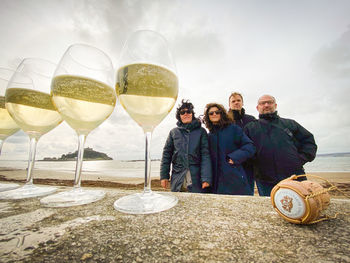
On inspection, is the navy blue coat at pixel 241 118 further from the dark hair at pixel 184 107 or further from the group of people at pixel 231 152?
the dark hair at pixel 184 107

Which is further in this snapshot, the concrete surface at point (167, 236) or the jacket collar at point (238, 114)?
the jacket collar at point (238, 114)

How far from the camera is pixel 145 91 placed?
0.92 m

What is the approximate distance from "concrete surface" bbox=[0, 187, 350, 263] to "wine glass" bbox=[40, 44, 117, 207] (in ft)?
1.01

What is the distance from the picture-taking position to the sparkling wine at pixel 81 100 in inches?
38.4

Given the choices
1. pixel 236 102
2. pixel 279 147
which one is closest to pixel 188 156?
pixel 279 147

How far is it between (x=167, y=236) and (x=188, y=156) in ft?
9.05

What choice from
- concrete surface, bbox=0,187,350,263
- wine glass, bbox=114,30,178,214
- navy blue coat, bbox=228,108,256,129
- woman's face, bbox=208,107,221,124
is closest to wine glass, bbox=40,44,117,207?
wine glass, bbox=114,30,178,214

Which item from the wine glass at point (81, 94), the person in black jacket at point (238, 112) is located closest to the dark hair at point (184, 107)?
the person in black jacket at point (238, 112)

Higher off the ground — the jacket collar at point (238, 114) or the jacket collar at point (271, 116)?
the jacket collar at point (238, 114)

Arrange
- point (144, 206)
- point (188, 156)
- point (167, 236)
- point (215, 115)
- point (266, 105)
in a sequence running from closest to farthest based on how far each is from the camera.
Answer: point (167, 236) < point (144, 206) < point (188, 156) < point (215, 115) < point (266, 105)

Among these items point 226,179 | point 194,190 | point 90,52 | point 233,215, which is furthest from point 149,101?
point 226,179

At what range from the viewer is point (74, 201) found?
837 millimetres

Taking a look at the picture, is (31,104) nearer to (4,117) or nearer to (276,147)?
(4,117)

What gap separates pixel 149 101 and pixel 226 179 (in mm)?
2735
